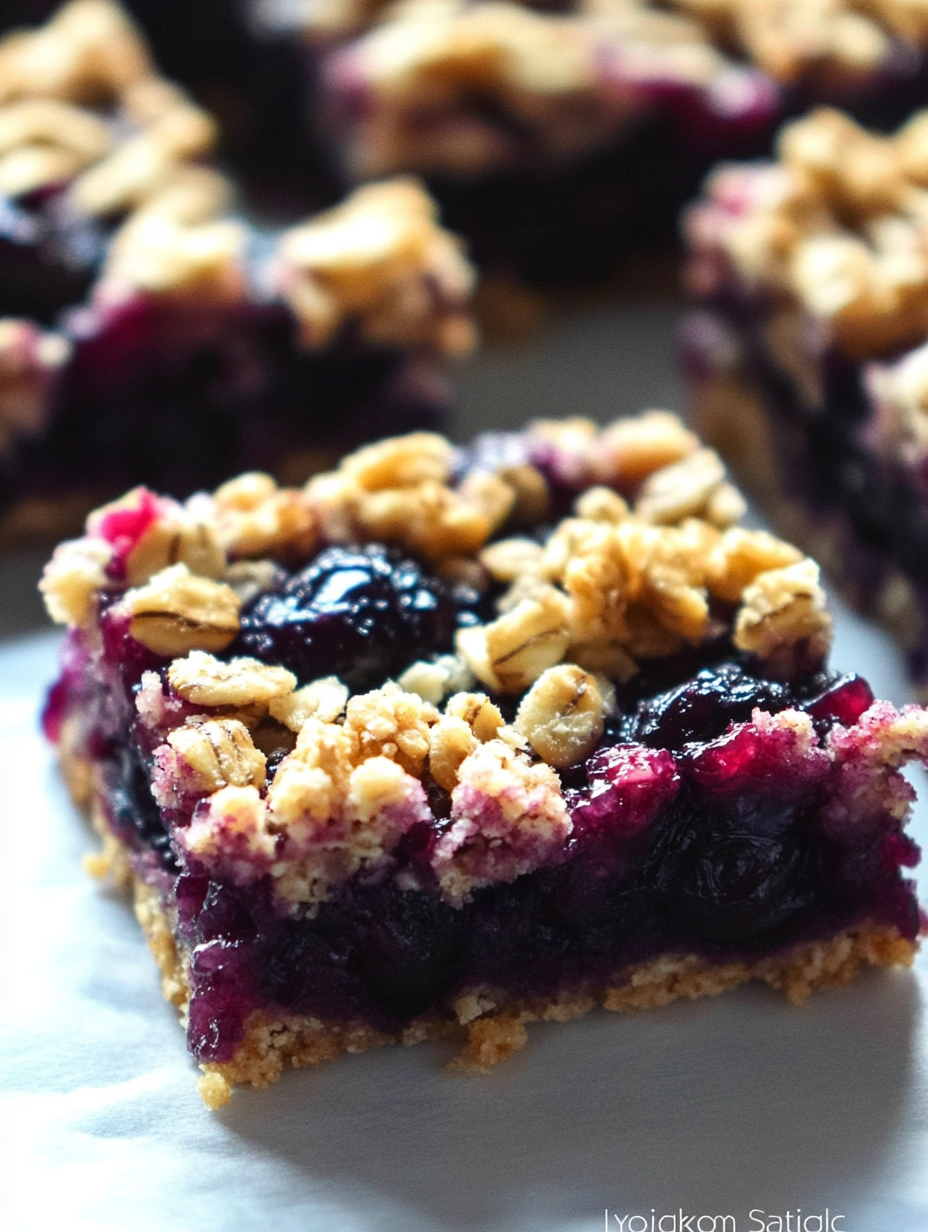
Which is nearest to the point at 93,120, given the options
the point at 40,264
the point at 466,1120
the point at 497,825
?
the point at 40,264

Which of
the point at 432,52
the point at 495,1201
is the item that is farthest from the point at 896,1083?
the point at 432,52

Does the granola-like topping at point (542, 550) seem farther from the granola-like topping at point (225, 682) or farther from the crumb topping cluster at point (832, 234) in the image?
the crumb topping cluster at point (832, 234)

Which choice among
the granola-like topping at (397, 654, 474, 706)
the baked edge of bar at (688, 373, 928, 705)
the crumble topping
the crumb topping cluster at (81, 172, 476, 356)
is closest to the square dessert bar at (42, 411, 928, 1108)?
the granola-like topping at (397, 654, 474, 706)

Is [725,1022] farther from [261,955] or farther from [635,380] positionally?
[635,380]

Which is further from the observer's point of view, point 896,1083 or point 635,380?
point 635,380

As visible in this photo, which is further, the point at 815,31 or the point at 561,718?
the point at 815,31

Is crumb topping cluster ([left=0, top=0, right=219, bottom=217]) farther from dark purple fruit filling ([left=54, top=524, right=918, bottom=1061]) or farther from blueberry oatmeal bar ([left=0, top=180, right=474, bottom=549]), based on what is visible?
dark purple fruit filling ([left=54, top=524, right=918, bottom=1061])

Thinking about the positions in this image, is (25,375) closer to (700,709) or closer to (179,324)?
(179,324)
